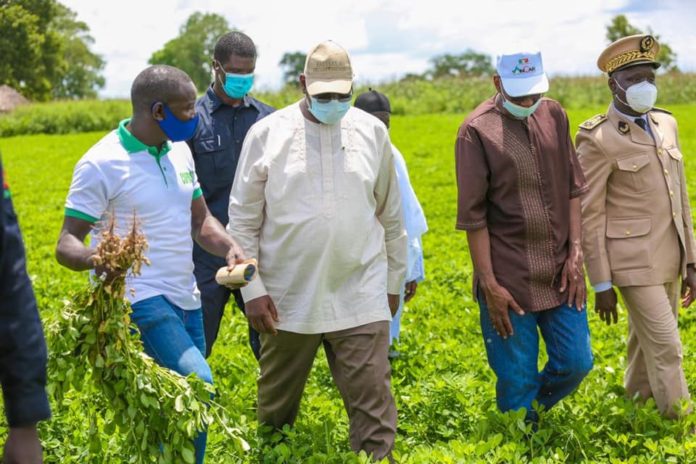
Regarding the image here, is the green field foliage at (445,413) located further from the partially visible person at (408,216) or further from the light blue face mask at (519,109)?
the light blue face mask at (519,109)

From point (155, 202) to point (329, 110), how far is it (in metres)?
0.93

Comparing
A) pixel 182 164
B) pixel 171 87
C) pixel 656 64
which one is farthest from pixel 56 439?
pixel 656 64

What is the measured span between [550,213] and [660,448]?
1297 millimetres

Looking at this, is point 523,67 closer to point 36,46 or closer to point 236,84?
point 236,84

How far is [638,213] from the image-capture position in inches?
213

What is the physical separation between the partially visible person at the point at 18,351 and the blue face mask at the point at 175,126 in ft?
6.31

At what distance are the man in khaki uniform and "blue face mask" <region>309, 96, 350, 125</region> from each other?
156 centimetres

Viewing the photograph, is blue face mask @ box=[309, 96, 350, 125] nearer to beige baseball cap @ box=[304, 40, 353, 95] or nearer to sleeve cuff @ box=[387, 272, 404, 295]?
beige baseball cap @ box=[304, 40, 353, 95]

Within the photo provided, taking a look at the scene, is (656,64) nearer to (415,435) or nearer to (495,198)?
(495,198)

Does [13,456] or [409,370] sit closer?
[13,456]

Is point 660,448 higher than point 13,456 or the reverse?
the reverse

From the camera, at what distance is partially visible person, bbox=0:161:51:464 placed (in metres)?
2.51

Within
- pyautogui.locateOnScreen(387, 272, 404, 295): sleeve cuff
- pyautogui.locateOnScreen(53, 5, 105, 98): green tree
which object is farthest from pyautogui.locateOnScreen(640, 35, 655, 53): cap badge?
pyautogui.locateOnScreen(53, 5, 105, 98): green tree

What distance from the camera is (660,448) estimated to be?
4.79 metres
